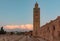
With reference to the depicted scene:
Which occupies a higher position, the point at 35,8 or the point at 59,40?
the point at 35,8

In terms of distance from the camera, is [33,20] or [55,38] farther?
[33,20]

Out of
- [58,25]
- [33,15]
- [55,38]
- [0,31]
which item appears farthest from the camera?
[33,15]

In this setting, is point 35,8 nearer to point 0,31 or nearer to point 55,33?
point 0,31

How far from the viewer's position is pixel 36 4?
349 ft

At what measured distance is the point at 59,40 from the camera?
8055 millimetres

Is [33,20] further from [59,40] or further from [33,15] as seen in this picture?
[59,40]

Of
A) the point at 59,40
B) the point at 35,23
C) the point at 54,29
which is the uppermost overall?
the point at 35,23

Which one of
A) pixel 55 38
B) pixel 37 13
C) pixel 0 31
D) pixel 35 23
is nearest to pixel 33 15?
pixel 37 13

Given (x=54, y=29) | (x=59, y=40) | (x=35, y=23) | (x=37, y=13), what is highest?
(x=37, y=13)

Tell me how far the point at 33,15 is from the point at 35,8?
7341 millimetres

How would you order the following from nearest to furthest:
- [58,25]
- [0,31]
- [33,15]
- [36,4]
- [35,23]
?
[58,25]
[0,31]
[35,23]
[33,15]
[36,4]

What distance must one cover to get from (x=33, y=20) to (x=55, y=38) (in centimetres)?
8430

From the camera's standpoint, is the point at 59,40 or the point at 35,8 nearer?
the point at 59,40

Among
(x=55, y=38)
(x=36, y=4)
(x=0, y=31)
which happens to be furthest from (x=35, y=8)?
(x=55, y=38)
